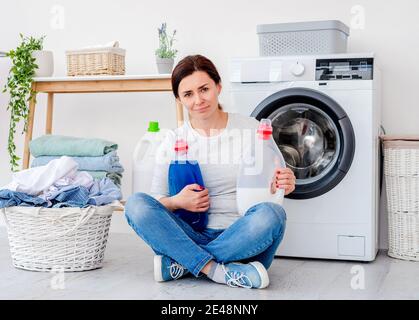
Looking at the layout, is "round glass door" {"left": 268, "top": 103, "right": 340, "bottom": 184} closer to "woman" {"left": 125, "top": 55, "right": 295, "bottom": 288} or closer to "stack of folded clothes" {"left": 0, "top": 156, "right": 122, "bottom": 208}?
"woman" {"left": 125, "top": 55, "right": 295, "bottom": 288}

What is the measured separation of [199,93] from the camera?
2.12m

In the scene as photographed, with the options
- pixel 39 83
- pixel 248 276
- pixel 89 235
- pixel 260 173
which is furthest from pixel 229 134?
pixel 39 83

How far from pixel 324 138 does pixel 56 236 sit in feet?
3.69

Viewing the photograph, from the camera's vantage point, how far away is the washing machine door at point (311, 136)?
8.43ft

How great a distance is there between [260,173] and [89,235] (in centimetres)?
68

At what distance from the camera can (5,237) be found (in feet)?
10.8

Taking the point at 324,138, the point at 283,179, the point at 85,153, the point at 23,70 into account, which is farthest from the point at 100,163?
the point at 283,179

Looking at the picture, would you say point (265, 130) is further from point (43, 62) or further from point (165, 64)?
point (43, 62)

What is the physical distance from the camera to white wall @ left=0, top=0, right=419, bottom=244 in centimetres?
292

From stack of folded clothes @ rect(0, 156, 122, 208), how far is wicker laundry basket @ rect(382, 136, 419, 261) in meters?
1.12

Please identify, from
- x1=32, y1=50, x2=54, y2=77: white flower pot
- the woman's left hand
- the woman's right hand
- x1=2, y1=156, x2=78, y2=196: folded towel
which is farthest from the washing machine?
x1=32, y1=50, x2=54, y2=77: white flower pot
